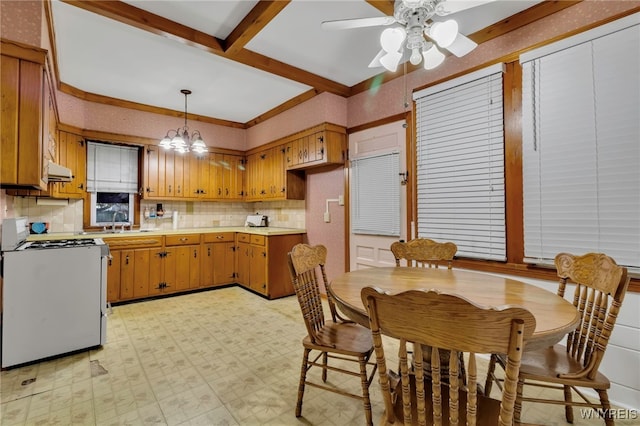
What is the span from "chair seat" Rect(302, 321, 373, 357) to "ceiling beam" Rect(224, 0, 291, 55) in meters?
2.31

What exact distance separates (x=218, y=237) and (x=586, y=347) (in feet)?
14.3

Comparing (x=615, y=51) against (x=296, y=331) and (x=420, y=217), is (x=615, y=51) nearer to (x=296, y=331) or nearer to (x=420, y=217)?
(x=420, y=217)

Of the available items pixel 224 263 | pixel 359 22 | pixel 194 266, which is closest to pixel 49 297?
pixel 194 266

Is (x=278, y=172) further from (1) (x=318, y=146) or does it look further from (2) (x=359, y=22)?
(2) (x=359, y=22)

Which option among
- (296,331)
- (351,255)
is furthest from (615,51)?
(296,331)

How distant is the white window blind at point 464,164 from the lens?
101 inches

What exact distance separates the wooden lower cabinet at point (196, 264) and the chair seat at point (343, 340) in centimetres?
Result: 235

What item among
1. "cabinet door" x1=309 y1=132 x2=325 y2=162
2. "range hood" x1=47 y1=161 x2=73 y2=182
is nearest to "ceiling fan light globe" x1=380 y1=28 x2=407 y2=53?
"cabinet door" x1=309 y1=132 x2=325 y2=162

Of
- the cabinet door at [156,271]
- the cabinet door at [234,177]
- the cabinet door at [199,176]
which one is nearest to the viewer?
the cabinet door at [156,271]

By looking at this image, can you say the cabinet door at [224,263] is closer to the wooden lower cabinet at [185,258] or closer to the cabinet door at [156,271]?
the wooden lower cabinet at [185,258]

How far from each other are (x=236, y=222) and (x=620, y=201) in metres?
5.16

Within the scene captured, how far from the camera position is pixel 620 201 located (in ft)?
6.45

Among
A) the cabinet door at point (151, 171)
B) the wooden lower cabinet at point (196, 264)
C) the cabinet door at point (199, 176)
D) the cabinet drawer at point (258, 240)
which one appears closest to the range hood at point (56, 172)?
the wooden lower cabinet at point (196, 264)

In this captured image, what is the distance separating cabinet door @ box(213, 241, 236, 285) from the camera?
471 centimetres
